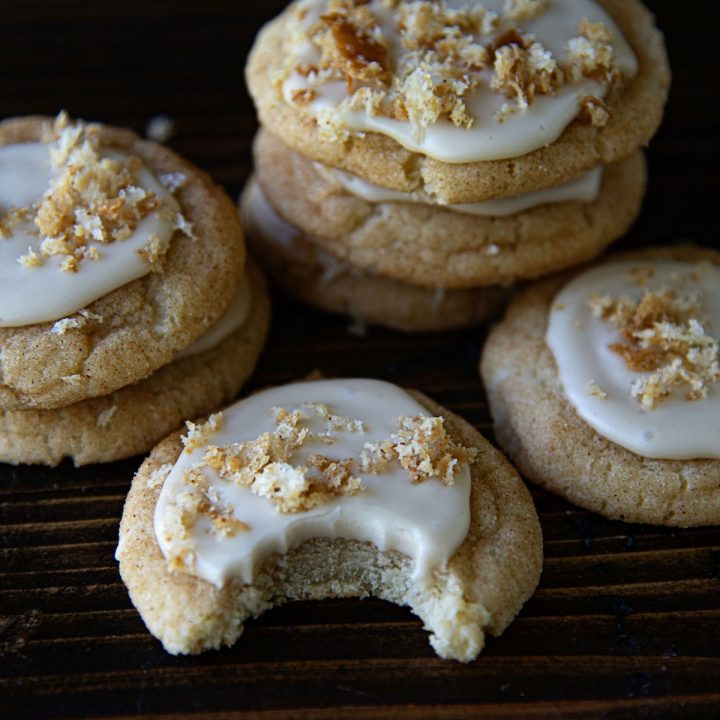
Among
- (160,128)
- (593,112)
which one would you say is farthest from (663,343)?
(160,128)

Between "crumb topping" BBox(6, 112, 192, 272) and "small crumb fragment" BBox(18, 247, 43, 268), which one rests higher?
"crumb topping" BBox(6, 112, 192, 272)

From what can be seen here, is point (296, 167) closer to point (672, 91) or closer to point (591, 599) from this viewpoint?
point (591, 599)

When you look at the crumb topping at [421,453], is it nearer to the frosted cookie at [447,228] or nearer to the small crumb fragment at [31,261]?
the frosted cookie at [447,228]

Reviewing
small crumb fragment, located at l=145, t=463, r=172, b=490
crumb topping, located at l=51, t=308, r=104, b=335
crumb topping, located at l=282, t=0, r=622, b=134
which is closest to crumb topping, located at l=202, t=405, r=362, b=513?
small crumb fragment, located at l=145, t=463, r=172, b=490

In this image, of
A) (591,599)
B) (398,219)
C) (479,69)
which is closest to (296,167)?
(398,219)

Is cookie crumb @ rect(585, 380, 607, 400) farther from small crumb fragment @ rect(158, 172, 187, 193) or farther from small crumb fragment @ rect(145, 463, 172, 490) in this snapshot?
small crumb fragment @ rect(158, 172, 187, 193)

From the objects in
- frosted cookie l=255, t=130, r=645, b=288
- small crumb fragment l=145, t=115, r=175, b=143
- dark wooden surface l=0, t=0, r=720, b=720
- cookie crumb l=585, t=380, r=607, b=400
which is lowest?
dark wooden surface l=0, t=0, r=720, b=720

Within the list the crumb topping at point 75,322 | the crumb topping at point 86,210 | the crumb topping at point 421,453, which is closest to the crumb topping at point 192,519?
the crumb topping at point 421,453

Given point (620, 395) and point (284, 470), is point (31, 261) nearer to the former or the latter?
point (284, 470)
